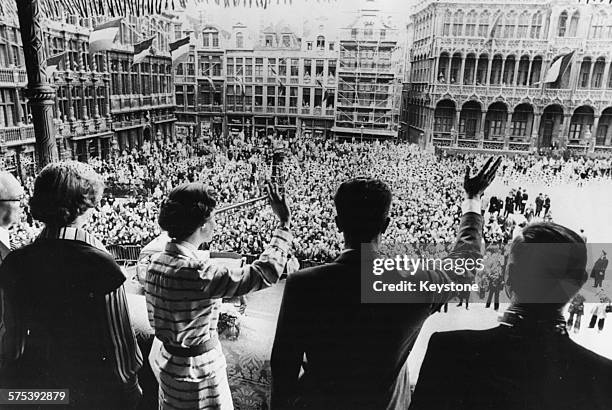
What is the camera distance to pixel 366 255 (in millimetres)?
1647

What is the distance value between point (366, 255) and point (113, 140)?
167 cm

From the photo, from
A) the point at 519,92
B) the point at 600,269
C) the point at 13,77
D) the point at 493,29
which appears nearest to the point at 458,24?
the point at 493,29

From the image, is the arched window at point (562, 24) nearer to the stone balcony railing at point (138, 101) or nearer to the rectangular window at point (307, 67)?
the rectangular window at point (307, 67)

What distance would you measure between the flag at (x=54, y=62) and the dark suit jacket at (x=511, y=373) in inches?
89.4

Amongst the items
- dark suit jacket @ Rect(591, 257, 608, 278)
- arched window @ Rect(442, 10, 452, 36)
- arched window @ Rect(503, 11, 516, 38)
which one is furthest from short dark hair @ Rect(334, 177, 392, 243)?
dark suit jacket @ Rect(591, 257, 608, 278)

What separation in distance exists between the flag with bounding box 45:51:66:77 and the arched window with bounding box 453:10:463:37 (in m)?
2.00

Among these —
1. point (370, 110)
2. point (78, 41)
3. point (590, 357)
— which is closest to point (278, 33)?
point (370, 110)

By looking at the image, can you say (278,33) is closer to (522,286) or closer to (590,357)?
(522,286)

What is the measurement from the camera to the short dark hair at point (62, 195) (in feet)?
6.78

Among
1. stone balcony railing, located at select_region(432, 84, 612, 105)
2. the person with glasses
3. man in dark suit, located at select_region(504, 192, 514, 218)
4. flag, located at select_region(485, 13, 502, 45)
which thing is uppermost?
flag, located at select_region(485, 13, 502, 45)

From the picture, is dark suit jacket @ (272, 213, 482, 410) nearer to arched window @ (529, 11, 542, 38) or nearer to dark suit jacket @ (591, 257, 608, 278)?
dark suit jacket @ (591, 257, 608, 278)

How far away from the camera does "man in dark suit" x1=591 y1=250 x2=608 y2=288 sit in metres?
2.33

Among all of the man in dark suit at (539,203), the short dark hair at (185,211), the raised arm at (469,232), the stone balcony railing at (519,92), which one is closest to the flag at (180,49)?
the short dark hair at (185,211)

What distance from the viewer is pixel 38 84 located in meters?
2.43
